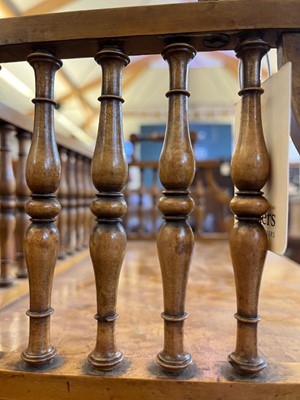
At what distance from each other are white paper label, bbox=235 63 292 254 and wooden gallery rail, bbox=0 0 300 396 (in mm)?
24

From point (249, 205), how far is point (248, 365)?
0.27 m

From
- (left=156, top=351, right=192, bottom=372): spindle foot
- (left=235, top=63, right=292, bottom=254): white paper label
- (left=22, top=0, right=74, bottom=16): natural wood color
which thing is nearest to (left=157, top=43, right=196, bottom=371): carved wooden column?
(left=156, top=351, right=192, bottom=372): spindle foot

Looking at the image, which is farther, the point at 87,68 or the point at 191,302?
the point at 87,68

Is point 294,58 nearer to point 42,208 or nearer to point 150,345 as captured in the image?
point 42,208

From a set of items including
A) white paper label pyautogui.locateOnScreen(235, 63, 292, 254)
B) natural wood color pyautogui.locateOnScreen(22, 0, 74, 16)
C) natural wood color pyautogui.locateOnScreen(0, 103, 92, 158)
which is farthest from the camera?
natural wood color pyautogui.locateOnScreen(22, 0, 74, 16)

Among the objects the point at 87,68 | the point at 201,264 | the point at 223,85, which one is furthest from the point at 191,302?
the point at 223,85

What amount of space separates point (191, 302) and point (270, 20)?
79 centimetres

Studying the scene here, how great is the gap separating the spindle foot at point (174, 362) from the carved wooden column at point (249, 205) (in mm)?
86

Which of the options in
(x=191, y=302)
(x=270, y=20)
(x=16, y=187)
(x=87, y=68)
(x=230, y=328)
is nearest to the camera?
(x=270, y=20)

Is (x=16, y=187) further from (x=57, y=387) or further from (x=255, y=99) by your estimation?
(x=255, y=99)

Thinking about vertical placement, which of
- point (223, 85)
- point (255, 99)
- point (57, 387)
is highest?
point (223, 85)

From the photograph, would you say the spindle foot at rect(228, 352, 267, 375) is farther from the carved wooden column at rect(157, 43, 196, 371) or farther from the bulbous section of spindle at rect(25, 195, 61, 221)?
the bulbous section of spindle at rect(25, 195, 61, 221)

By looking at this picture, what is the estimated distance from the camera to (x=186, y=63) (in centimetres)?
55

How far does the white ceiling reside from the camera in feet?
10.9
